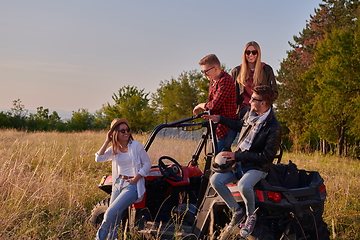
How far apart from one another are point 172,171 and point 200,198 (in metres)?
0.73

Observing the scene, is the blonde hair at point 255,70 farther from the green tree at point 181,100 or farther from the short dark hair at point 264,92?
the green tree at point 181,100

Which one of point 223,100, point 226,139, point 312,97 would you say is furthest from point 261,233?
point 312,97

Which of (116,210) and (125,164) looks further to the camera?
(125,164)

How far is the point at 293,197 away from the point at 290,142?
41231 mm

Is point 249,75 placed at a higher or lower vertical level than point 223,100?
higher

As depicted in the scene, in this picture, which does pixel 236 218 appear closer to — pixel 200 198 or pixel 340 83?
pixel 200 198

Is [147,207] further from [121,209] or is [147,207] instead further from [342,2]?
[342,2]

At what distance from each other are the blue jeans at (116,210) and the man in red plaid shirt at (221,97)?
1.17 metres

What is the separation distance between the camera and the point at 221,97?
4867 millimetres

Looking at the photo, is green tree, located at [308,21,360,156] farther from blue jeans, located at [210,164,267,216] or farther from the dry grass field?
blue jeans, located at [210,164,267,216]

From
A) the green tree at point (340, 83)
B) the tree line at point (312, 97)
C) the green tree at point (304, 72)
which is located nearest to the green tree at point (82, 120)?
the tree line at point (312, 97)

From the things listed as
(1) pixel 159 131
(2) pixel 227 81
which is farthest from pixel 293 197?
(1) pixel 159 131

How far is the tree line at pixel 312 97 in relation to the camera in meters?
25.1

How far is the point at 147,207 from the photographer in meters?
5.30
